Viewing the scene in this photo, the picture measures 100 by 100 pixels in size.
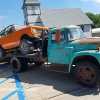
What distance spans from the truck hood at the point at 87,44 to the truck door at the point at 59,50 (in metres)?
0.39

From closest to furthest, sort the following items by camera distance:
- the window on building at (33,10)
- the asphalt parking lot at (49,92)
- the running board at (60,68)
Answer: the asphalt parking lot at (49,92) → the running board at (60,68) → the window on building at (33,10)

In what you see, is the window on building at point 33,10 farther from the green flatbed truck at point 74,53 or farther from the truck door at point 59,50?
the truck door at point 59,50

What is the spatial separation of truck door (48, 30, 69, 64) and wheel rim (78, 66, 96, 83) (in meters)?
0.69

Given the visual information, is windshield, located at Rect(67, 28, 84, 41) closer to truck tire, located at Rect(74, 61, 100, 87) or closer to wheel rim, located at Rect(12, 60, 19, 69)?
truck tire, located at Rect(74, 61, 100, 87)

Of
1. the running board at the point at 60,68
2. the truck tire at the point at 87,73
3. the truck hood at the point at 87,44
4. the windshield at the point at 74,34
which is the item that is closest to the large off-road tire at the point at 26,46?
the running board at the point at 60,68

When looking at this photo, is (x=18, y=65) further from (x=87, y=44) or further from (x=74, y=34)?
(x=87, y=44)

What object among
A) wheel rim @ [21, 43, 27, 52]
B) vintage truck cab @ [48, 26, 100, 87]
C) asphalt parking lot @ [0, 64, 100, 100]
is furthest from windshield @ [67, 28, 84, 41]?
wheel rim @ [21, 43, 27, 52]

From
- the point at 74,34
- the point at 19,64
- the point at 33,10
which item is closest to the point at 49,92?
the point at 74,34

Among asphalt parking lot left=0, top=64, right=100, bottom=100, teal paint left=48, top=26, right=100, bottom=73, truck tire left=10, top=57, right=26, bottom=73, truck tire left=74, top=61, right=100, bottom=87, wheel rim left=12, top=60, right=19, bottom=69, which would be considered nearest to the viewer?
→ asphalt parking lot left=0, top=64, right=100, bottom=100

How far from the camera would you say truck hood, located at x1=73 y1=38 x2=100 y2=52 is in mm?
4016

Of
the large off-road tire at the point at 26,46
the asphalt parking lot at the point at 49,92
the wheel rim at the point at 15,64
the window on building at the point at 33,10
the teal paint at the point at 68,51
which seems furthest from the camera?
the window on building at the point at 33,10

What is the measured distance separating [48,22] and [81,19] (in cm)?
707

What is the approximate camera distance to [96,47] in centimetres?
400

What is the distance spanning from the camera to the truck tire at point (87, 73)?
3.81 meters
